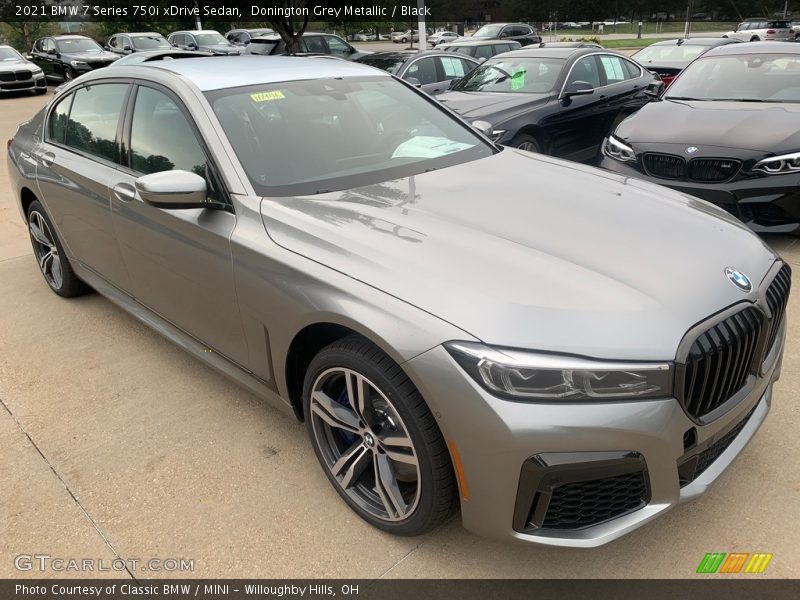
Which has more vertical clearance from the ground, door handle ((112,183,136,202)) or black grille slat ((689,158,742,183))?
door handle ((112,183,136,202))

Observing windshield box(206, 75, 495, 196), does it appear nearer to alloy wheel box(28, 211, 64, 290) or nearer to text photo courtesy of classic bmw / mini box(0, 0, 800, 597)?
text photo courtesy of classic bmw / mini box(0, 0, 800, 597)

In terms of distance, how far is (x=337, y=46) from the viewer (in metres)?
16.9

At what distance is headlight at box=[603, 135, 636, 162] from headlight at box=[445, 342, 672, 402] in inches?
156

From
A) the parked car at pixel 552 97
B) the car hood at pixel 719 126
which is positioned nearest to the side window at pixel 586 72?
the parked car at pixel 552 97

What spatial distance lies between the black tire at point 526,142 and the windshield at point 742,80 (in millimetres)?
1369

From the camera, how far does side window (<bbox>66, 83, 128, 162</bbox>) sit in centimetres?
347

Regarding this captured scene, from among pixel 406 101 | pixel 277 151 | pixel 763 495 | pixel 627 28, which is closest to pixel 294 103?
pixel 277 151

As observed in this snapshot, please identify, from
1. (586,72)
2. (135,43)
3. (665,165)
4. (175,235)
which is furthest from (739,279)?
(135,43)

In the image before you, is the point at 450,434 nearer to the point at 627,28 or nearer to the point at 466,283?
the point at 466,283

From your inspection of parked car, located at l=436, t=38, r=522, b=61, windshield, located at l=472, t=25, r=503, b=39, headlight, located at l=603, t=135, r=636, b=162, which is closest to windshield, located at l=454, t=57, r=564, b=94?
headlight, located at l=603, t=135, r=636, b=162

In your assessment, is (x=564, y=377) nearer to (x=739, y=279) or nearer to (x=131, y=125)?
(x=739, y=279)

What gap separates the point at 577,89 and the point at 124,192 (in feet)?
18.3

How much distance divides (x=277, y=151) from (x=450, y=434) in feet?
5.07

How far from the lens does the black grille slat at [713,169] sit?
15.9 feet
